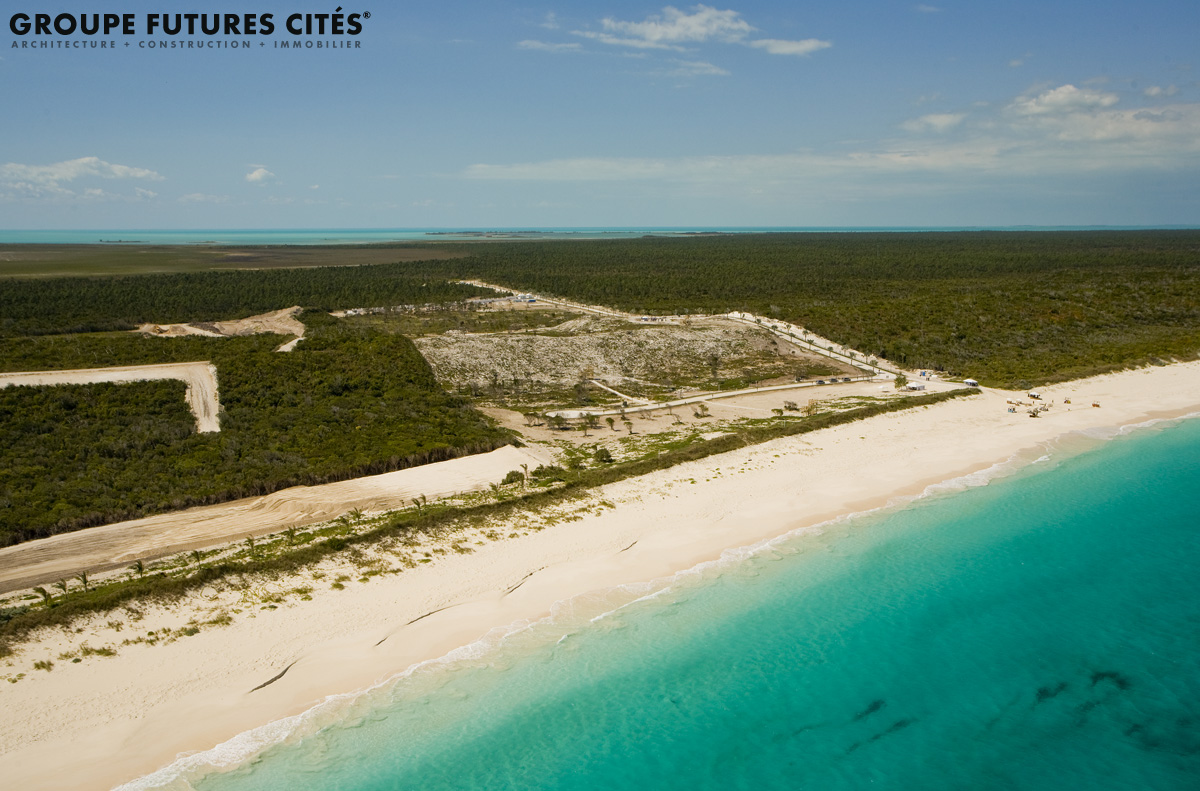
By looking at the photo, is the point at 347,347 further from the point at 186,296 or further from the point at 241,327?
the point at 186,296

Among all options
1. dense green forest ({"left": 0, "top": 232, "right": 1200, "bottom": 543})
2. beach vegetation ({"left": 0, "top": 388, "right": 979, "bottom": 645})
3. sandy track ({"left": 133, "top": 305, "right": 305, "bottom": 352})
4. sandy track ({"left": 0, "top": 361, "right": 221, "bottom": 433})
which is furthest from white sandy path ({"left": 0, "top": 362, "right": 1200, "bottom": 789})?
sandy track ({"left": 133, "top": 305, "right": 305, "bottom": 352})

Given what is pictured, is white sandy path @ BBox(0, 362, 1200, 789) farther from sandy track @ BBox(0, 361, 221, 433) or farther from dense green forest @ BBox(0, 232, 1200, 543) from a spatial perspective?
sandy track @ BBox(0, 361, 221, 433)

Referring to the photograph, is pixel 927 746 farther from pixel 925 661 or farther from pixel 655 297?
pixel 655 297

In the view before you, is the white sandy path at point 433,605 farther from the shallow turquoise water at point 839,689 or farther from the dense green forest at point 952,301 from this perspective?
the dense green forest at point 952,301

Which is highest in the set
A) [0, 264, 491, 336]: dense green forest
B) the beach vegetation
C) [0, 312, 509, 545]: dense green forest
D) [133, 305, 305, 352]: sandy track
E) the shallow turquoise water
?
[0, 264, 491, 336]: dense green forest

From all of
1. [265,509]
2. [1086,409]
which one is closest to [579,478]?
[265,509]

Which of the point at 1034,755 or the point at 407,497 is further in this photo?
the point at 407,497
